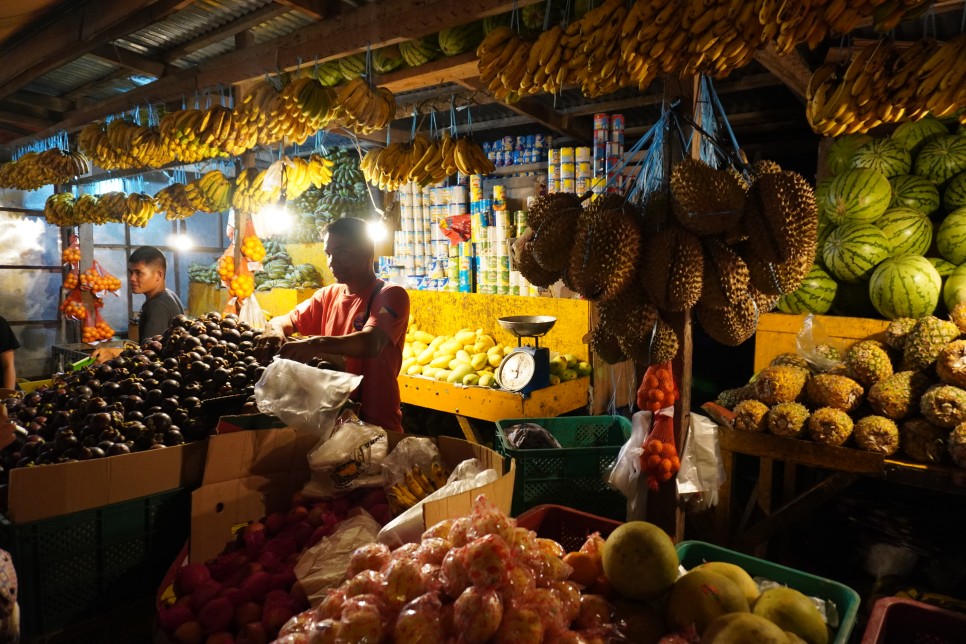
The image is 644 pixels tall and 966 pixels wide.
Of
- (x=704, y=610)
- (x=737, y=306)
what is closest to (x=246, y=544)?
(x=704, y=610)

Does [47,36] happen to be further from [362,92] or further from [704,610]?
[704,610]

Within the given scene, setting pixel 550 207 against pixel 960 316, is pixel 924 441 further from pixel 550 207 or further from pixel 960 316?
pixel 550 207

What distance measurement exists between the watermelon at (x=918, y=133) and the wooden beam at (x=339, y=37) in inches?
108

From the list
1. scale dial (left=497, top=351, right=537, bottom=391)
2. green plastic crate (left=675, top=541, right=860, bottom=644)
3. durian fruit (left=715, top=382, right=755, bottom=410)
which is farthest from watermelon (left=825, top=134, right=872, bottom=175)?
green plastic crate (left=675, top=541, right=860, bottom=644)

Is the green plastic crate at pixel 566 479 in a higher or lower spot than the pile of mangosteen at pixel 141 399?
lower

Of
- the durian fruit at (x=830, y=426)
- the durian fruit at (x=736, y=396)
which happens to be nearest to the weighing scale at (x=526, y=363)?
the durian fruit at (x=736, y=396)

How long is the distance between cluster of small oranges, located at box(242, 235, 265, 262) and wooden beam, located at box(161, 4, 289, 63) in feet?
5.13

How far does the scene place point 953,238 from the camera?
133 inches

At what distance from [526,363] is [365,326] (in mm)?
1366

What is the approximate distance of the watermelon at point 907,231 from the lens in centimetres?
349

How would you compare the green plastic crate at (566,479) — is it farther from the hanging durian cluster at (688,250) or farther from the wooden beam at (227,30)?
the wooden beam at (227,30)

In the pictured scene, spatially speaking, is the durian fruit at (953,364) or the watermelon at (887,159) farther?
the watermelon at (887,159)

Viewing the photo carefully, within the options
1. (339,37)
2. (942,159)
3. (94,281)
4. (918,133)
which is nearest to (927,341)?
(942,159)

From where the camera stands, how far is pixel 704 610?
4.17 feet
